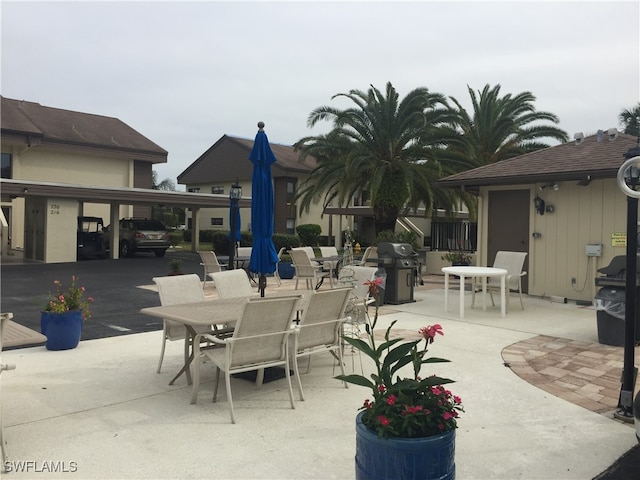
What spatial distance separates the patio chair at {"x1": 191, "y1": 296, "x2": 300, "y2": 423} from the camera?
3.71 m

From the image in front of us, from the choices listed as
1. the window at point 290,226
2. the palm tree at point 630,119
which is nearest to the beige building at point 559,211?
the window at point 290,226

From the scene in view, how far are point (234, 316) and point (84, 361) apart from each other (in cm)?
220

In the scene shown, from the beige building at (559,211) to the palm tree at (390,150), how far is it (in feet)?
14.5

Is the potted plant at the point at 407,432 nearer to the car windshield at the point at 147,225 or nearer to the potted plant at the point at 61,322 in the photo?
the potted plant at the point at 61,322

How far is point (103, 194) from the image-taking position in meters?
18.7

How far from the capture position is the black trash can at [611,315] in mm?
6098

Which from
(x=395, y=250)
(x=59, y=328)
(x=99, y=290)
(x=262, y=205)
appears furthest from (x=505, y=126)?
(x=59, y=328)

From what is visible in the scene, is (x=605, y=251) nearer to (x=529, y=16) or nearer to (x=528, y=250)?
(x=528, y=250)

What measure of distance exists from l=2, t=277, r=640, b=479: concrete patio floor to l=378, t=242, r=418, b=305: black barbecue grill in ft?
11.0

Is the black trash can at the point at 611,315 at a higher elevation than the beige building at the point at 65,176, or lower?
lower

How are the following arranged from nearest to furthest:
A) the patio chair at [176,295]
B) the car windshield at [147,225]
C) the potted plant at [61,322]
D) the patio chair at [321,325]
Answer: the patio chair at [321,325] < the patio chair at [176,295] < the potted plant at [61,322] < the car windshield at [147,225]

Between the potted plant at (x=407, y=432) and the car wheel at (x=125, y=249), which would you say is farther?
the car wheel at (x=125, y=249)

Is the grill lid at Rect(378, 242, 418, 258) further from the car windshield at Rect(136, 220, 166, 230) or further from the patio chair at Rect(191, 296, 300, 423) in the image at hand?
the car windshield at Rect(136, 220, 166, 230)

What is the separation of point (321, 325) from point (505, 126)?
54.2 feet
